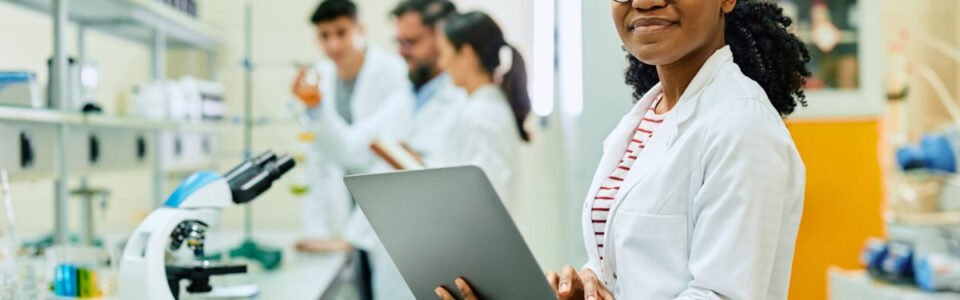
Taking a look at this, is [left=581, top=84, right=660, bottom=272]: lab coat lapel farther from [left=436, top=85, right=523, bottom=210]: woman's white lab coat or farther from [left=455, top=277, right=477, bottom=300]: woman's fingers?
[left=436, top=85, right=523, bottom=210]: woman's white lab coat

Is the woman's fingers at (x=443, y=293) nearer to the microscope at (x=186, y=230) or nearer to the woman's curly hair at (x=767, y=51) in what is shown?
the woman's curly hair at (x=767, y=51)

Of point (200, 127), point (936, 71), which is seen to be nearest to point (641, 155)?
point (200, 127)

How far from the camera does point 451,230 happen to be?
3.33 ft

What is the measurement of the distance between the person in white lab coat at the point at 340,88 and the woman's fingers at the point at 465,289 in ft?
8.77

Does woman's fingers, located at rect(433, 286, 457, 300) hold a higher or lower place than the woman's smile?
lower

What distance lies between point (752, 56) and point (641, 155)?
0.20m

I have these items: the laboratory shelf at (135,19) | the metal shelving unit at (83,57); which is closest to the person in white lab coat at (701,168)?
the metal shelving unit at (83,57)

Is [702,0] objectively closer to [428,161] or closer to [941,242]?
[428,161]

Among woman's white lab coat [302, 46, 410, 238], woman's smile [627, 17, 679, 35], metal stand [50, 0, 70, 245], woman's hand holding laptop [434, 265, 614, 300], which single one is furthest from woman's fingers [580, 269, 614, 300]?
woman's white lab coat [302, 46, 410, 238]

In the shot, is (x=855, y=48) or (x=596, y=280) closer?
(x=596, y=280)

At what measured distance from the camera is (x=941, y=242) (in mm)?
2746

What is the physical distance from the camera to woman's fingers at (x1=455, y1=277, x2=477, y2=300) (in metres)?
1.07

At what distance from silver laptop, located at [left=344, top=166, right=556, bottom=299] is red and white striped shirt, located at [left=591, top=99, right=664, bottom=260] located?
0.14 m

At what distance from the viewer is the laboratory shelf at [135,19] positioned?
9.77 ft
